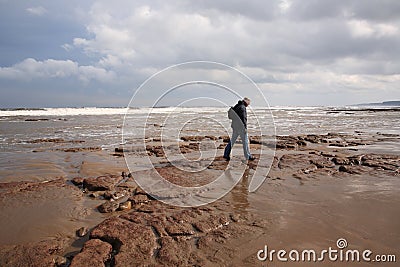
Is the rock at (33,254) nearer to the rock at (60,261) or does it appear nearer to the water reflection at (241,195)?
the rock at (60,261)

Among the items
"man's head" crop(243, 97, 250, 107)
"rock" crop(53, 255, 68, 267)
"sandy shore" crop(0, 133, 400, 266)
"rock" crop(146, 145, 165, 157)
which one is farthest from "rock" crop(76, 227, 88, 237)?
"rock" crop(146, 145, 165, 157)

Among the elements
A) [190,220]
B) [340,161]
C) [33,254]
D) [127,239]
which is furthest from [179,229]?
[340,161]

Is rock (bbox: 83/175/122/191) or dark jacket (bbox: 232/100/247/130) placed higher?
dark jacket (bbox: 232/100/247/130)

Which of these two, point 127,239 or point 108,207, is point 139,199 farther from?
point 127,239

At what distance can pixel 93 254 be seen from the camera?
120 inches

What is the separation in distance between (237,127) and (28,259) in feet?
21.2

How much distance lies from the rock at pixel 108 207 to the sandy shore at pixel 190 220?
0.02 m

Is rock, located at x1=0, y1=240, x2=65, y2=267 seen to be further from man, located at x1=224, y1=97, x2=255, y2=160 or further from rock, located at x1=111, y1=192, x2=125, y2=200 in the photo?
man, located at x1=224, y1=97, x2=255, y2=160

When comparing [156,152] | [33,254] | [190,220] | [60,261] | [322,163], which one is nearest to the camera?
[60,261]

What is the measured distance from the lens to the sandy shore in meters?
3.11

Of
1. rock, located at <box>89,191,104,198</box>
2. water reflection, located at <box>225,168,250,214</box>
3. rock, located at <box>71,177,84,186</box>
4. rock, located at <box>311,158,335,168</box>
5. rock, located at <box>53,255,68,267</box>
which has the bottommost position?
rock, located at <box>53,255,68,267</box>

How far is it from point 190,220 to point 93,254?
1459mm

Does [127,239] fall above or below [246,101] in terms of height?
below

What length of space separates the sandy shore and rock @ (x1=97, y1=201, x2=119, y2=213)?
0.06ft
